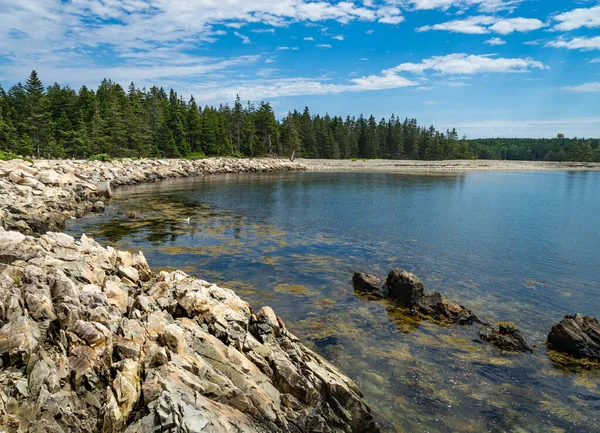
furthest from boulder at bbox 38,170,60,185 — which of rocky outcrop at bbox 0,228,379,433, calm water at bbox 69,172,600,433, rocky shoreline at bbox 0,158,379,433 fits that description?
rocky outcrop at bbox 0,228,379,433

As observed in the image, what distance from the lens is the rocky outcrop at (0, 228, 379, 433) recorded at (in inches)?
296

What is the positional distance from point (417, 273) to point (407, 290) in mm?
5087

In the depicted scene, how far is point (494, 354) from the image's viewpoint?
47.2ft

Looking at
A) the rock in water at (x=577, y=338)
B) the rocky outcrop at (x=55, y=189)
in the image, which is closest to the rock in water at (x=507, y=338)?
the rock in water at (x=577, y=338)

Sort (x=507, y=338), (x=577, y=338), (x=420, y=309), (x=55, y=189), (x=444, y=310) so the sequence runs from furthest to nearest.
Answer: (x=55, y=189) → (x=420, y=309) → (x=444, y=310) → (x=507, y=338) → (x=577, y=338)

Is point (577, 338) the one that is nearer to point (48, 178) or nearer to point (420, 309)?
point (420, 309)

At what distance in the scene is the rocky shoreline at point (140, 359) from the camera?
7.54m

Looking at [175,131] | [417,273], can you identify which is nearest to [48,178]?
[417,273]

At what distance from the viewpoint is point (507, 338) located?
15.0m

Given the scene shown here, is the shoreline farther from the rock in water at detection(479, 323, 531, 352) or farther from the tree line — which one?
the rock in water at detection(479, 323, 531, 352)

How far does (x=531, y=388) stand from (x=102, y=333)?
1281 centimetres

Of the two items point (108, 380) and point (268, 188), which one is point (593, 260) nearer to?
point (108, 380)

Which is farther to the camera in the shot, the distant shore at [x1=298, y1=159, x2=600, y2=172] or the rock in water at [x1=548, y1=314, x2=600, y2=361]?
the distant shore at [x1=298, y1=159, x2=600, y2=172]

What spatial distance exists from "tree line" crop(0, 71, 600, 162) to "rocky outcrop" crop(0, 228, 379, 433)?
8809 cm
